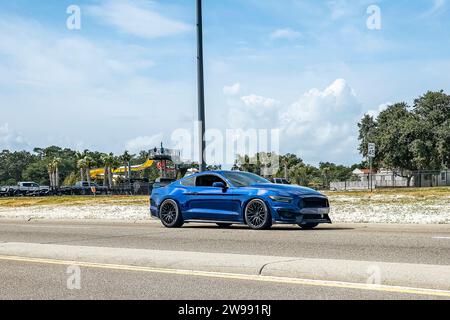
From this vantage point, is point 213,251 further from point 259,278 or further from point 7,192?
point 7,192

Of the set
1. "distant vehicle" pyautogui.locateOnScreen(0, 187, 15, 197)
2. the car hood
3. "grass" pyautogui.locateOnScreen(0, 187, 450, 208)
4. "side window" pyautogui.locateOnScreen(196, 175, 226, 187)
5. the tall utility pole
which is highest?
the tall utility pole

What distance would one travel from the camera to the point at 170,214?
17.2m

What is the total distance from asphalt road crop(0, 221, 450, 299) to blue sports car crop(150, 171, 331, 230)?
54 centimetres

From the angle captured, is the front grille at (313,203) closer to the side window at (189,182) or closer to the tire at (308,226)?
the tire at (308,226)

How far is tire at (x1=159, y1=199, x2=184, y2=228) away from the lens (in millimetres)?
17016

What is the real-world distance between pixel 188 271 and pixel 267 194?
21.4 feet

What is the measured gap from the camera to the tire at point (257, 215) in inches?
596

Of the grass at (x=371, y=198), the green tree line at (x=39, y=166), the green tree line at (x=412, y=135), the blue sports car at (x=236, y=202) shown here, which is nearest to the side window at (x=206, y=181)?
the blue sports car at (x=236, y=202)

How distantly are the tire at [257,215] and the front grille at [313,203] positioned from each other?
85cm

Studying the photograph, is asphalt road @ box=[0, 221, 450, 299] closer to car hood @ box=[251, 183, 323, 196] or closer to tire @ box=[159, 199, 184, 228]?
car hood @ box=[251, 183, 323, 196]

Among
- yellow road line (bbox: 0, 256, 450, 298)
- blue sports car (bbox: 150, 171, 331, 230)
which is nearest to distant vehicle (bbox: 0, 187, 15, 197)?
blue sports car (bbox: 150, 171, 331, 230)

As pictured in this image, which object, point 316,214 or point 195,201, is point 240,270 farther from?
point 195,201
